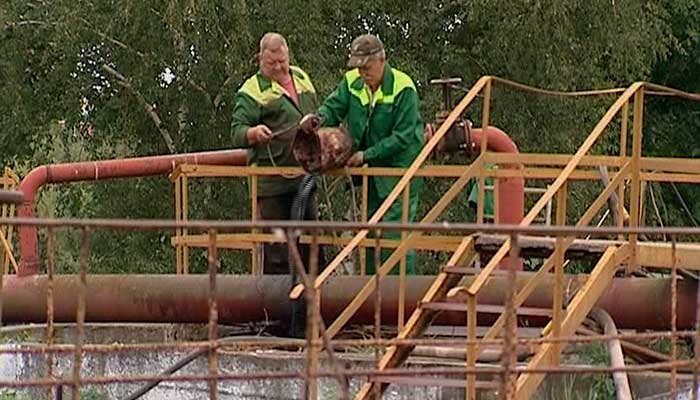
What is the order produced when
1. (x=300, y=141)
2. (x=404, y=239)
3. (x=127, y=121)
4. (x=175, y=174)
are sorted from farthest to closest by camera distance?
(x=127, y=121) → (x=175, y=174) → (x=300, y=141) → (x=404, y=239)

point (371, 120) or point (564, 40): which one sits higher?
point (564, 40)

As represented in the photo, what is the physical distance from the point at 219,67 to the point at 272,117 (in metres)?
9.53

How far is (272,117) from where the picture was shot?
9.42 metres

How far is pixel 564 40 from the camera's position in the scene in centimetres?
1902

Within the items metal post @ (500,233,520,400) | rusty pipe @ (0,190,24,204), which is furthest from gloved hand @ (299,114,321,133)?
metal post @ (500,233,520,400)

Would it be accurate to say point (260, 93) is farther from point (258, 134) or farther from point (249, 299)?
point (249, 299)

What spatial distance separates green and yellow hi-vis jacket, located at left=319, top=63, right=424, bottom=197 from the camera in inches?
366

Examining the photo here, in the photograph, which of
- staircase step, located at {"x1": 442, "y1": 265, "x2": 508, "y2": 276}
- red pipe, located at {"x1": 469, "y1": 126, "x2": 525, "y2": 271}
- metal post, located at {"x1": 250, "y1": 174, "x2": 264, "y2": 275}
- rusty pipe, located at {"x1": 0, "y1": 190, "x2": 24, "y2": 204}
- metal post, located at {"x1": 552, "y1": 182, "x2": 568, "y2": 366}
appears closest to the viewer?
rusty pipe, located at {"x1": 0, "y1": 190, "x2": 24, "y2": 204}

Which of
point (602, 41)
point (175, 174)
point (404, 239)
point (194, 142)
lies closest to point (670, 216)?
point (602, 41)

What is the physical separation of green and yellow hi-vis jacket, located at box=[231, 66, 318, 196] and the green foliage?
8492 mm

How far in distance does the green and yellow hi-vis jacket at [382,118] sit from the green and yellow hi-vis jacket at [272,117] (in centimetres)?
23

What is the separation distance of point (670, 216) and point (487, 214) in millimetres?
11691

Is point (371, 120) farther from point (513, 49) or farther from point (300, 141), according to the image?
point (513, 49)

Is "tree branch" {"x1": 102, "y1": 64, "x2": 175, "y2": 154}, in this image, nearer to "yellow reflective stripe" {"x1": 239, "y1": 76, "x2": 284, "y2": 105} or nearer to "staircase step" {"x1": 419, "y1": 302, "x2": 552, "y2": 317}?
"yellow reflective stripe" {"x1": 239, "y1": 76, "x2": 284, "y2": 105}
